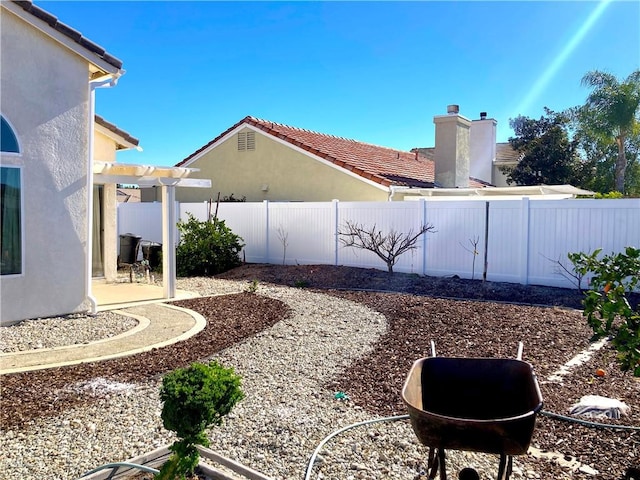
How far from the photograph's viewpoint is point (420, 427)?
3549 mm

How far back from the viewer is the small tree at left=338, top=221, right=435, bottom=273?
14.9 meters

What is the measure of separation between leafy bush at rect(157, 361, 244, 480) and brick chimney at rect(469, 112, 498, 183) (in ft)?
97.9

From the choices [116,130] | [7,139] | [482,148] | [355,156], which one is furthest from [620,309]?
[482,148]

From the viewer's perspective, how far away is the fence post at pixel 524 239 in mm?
13156

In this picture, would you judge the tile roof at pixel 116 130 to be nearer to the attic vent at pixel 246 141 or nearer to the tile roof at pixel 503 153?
the attic vent at pixel 246 141

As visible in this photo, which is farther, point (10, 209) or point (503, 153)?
point (503, 153)

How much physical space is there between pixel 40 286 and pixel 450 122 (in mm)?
18490

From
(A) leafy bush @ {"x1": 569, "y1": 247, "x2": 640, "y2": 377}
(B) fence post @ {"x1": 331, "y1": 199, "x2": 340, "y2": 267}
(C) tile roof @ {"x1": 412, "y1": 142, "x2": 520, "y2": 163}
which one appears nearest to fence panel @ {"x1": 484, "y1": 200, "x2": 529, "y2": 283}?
(B) fence post @ {"x1": 331, "y1": 199, "x2": 340, "y2": 267}

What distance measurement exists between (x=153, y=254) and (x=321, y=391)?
38.8 feet

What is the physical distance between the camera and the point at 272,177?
2209cm

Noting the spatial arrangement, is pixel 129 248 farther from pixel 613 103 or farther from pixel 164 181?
pixel 613 103

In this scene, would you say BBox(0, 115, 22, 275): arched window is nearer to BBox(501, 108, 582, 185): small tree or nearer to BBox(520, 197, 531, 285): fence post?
BBox(520, 197, 531, 285): fence post

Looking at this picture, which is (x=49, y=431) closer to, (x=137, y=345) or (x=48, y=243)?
(x=137, y=345)

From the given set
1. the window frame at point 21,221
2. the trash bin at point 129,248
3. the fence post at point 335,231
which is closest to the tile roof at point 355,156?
the fence post at point 335,231
